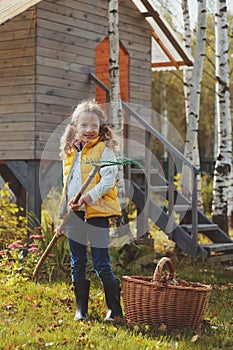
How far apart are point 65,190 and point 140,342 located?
1.48 m

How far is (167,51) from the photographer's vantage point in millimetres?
12211

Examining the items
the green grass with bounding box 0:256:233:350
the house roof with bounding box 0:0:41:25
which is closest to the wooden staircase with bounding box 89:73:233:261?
the house roof with bounding box 0:0:41:25

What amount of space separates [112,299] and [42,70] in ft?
15.5

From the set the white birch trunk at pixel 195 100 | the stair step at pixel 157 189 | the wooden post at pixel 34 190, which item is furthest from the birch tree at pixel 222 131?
the wooden post at pixel 34 190

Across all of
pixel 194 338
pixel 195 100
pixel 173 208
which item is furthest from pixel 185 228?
pixel 194 338

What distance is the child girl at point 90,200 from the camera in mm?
5617

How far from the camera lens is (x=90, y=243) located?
5668 millimetres

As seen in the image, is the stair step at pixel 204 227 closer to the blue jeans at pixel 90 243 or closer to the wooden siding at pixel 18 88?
the wooden siding at pixel 18 88

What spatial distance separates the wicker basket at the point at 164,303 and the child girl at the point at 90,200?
24 centimetres

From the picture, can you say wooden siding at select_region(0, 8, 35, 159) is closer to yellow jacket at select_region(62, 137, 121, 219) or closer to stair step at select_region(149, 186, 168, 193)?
stair step at select_region(149, 186, 168, 193)

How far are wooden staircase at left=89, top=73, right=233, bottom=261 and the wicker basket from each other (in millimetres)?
4130

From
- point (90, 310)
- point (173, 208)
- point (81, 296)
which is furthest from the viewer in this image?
point (173, 208)

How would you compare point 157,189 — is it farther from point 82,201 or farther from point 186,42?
point 82,201

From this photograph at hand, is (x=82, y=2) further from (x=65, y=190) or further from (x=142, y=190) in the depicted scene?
(x=65, y=190)
